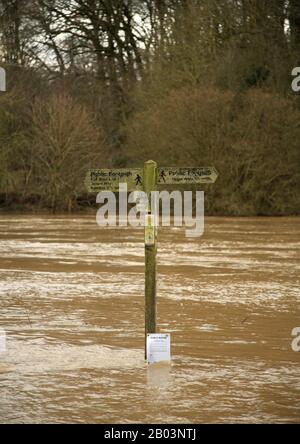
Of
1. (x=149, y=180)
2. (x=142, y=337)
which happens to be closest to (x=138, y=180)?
(x=149, y=180)

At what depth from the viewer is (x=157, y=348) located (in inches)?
397

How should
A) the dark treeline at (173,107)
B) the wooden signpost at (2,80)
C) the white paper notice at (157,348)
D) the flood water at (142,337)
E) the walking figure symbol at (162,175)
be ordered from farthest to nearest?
the wooden signpost at (2,80), the dark treeline at (173,107), the walking figure symbol at (162,175), the white paper notice at (157,348), the flood water at (142,337)

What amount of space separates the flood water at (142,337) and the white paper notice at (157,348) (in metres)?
0.14

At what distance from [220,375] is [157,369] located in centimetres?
67

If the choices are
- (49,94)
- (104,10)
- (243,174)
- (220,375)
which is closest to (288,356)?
(220,375)

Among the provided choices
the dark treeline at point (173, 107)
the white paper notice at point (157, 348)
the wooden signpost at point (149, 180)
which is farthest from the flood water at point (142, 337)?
the dark treeline at point (173, 107)

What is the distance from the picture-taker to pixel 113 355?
415 inches

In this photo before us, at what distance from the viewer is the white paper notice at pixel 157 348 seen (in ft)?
33.1

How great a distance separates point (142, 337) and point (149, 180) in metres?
2.35

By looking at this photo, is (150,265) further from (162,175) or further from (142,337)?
(142,337)

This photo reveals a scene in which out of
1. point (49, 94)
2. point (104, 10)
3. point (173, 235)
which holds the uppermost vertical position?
→ point (104, 10)

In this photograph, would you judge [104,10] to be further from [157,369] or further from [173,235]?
[157,369]

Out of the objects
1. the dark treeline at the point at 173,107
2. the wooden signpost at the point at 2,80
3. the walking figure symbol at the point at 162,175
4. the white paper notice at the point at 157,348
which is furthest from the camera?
the wooden signpost at the point at 2,80

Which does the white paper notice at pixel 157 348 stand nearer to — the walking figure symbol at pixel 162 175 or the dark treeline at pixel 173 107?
the walking figure symbol at pixel 162 175
